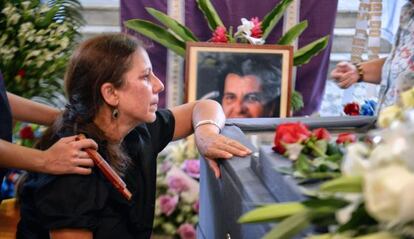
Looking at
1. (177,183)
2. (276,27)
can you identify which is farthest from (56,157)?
(276,27)

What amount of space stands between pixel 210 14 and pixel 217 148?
1.44m

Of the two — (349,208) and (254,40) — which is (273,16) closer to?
(254,40)

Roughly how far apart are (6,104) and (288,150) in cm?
88

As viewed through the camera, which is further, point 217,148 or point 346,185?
point 217,148

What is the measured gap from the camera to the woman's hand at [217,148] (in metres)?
1.07

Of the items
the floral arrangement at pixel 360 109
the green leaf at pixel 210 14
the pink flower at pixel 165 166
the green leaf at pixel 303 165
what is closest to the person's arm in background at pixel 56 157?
the green leaf at pixel 303 165

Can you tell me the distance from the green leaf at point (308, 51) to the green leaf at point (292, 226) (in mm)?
2114

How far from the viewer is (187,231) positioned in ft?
6.24

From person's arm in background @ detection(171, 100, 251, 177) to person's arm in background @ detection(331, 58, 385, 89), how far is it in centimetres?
48

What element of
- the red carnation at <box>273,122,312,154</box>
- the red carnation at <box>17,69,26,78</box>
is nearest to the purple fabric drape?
the red carnation at <box>17,69,26,78</box>

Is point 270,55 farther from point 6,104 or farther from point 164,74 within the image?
point 6,104

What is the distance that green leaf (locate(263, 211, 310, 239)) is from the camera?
0.46 metres

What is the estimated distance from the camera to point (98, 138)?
4.23ft

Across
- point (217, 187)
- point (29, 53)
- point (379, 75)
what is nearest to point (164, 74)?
point (29, 53)
